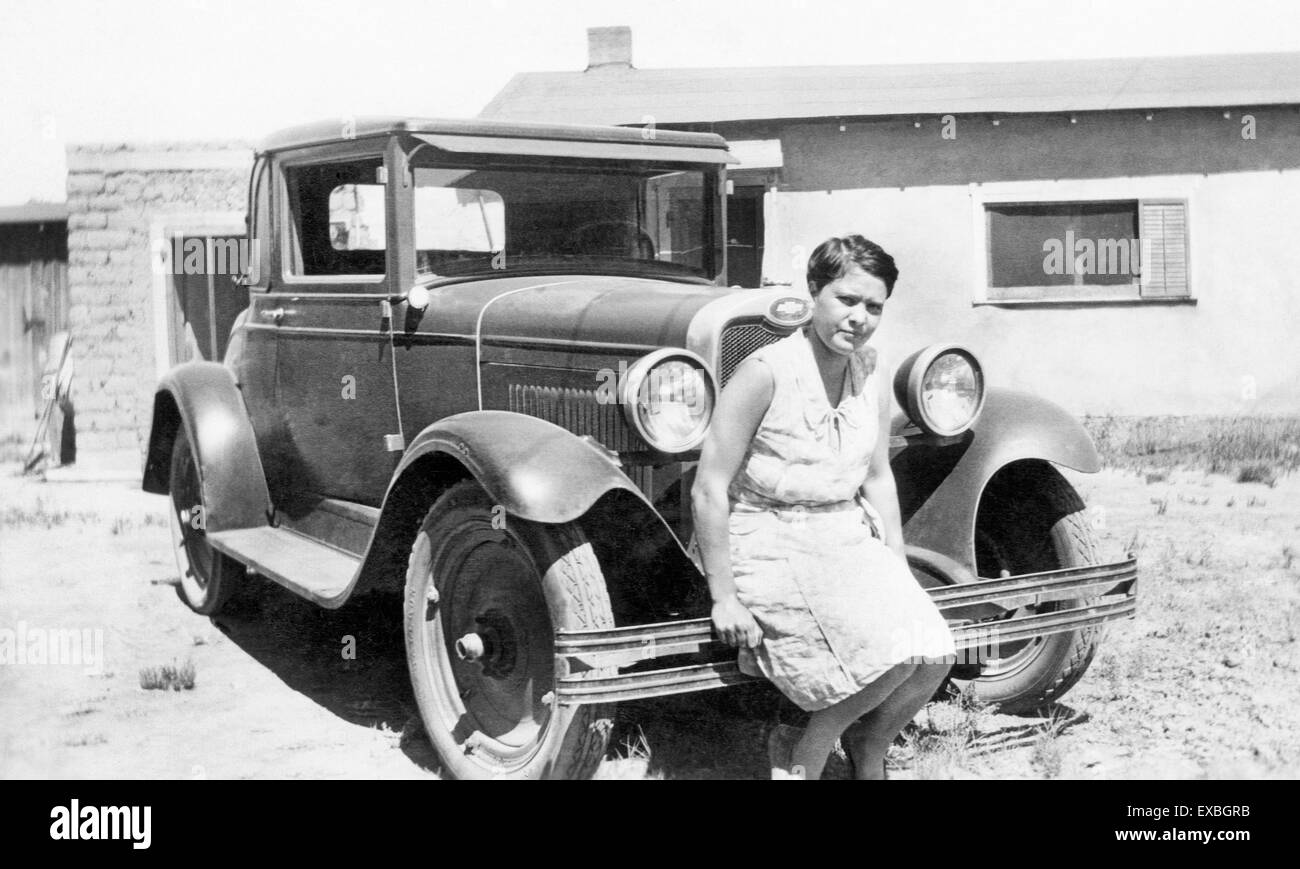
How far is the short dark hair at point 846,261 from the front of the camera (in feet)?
9.55

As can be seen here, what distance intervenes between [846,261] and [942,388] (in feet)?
2.79

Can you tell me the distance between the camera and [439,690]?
11.4ft

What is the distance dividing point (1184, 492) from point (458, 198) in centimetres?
500

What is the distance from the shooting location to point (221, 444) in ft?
16.0

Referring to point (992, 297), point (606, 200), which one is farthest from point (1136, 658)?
point (992, 297)

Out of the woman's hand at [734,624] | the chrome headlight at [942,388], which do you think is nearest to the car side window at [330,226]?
the chrome headlight at [942,388]

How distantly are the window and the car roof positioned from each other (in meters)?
6.47

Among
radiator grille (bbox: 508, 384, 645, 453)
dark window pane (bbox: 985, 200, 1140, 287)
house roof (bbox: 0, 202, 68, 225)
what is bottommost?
radiator grille (bbox: 508, 384, 645, 453)

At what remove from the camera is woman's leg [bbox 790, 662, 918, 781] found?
290 centimetres

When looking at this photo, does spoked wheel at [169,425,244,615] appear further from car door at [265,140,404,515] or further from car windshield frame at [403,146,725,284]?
car windshield frame at [403,146,725,284]

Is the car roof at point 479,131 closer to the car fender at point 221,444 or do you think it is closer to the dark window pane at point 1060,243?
the car fender at point 221,444

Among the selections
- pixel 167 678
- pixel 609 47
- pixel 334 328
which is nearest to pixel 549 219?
pixel 334 328

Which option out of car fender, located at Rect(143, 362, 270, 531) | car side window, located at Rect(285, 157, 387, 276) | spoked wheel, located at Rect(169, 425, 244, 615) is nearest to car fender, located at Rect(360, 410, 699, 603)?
car side window, located at Rect(285, 157, 387, 276)
